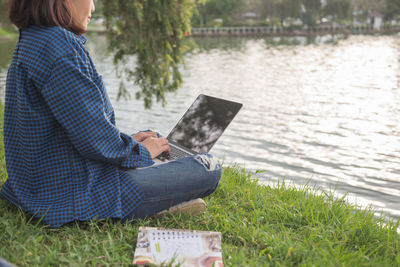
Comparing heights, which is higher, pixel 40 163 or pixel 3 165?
pixel 40 163

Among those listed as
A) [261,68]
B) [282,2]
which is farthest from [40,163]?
[282,2]

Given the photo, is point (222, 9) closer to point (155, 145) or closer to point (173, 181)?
point (155, 145)

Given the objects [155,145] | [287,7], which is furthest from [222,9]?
[155,145]

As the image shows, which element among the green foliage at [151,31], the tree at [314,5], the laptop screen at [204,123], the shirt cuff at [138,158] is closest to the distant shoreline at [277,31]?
the tree at [314,5]

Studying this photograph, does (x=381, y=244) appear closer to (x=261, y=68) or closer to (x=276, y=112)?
(x=276, y=112)

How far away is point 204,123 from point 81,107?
1273mm

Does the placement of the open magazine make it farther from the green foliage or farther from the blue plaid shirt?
the green foliage

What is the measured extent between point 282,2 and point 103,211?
59.5 meters

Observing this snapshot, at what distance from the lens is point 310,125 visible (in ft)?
22.8

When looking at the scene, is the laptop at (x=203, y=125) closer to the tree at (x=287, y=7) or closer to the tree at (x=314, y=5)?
the tree at (x=287, y=7)

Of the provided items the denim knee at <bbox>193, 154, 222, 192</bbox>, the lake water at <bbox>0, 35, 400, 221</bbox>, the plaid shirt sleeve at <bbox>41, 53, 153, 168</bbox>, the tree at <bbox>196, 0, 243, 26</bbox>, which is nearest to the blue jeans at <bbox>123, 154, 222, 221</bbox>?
the denim knee at <bbox>193, 154, 222, 192</bbox>

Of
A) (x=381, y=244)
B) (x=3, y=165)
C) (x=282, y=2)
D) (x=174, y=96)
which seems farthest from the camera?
(x=282, y=2)

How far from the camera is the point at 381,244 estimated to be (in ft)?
7.22

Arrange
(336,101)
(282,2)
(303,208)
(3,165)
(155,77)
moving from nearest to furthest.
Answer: (303,208) < (3,165) < (155,77) < (336,101) < (282,2)
